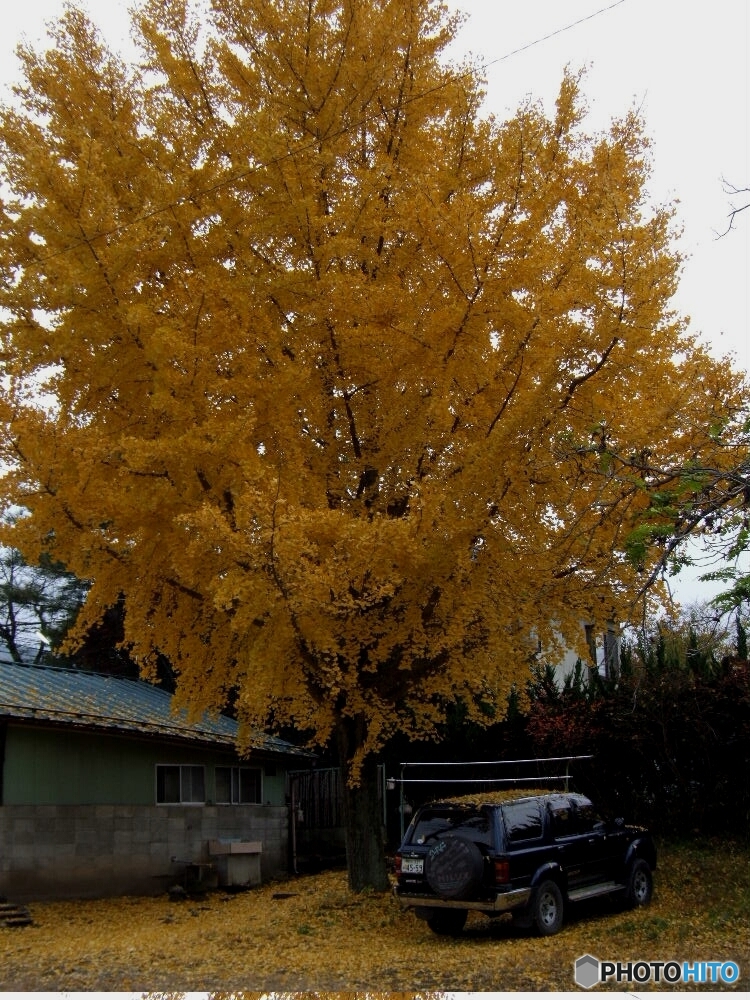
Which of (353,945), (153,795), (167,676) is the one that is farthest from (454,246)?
(167,676)

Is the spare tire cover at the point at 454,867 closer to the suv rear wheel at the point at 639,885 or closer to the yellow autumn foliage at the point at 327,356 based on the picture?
the yellow autumn foliage at the point at 327,356

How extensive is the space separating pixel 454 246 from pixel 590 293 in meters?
1.56

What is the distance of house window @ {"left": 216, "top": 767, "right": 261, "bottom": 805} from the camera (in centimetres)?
1762

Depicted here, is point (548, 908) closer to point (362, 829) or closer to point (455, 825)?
point (455, 825)

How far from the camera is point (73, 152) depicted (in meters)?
11.6

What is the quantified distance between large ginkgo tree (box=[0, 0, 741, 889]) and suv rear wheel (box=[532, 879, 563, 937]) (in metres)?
2.40

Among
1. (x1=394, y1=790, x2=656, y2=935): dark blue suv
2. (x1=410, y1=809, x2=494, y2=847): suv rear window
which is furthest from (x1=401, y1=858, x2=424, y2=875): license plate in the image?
(x1=410, y1=809, x2=494, y2=847): suv rear window

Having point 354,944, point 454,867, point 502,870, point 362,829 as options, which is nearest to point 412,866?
point 454,867

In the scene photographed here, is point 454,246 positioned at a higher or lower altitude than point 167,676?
higher

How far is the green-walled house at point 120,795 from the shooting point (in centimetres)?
1443

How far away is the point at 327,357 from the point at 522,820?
578cm

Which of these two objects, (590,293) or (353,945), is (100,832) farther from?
(590,293)

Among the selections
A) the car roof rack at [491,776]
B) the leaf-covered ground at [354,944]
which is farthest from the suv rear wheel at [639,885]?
the car roof rack at [491,776]

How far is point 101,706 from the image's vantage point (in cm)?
1677
